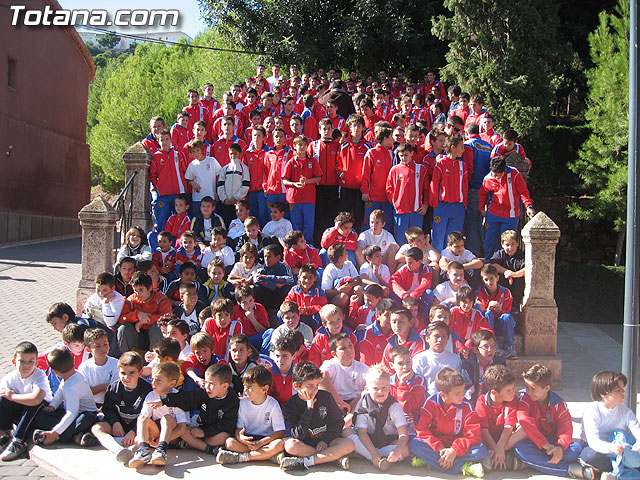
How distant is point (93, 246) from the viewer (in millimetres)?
8117

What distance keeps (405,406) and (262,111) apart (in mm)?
8359

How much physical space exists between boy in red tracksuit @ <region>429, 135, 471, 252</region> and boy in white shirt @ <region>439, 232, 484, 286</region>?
0.97 meters

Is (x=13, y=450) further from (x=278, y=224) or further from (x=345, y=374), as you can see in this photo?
(x=278, y=224)

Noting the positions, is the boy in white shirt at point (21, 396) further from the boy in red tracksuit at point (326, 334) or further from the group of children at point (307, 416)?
the boy in red tracksuit at point (326, 334)

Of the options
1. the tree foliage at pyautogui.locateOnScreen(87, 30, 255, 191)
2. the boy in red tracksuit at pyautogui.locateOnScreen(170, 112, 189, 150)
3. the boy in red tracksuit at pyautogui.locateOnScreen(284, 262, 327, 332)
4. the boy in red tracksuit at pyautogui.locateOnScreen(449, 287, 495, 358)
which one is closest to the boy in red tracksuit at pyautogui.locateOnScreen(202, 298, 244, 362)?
the boy in red tracksuit at pyautogui.locateOnScreen(284, 262, 327, 332)

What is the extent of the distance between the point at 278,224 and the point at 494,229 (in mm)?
3022

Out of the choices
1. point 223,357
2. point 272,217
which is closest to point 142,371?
point 223,357

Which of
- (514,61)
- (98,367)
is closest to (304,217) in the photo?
(98,367)

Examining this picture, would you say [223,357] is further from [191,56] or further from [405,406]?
[191,56]

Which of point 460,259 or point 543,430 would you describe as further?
point 460,259

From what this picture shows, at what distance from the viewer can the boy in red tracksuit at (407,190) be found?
345 inches

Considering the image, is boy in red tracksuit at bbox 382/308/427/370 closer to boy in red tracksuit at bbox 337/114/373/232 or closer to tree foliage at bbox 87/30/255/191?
boy in red tracksuit at bbox 337/114/373/232

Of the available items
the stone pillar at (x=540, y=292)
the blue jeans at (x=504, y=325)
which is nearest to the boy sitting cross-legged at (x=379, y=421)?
the blue jeans at (x=504, y=325)

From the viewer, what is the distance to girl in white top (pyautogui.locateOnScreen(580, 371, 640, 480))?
493cm
